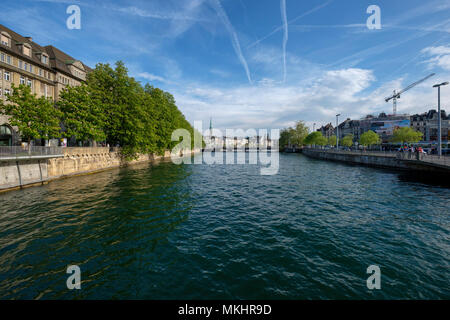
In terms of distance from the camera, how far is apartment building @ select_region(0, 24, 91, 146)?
Result: 1309 inches

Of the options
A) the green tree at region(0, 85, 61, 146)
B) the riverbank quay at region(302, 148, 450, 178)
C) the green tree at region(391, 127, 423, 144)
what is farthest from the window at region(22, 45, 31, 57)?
Result: the green tree at region(391, 127, 423, 144)

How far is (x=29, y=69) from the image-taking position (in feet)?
124

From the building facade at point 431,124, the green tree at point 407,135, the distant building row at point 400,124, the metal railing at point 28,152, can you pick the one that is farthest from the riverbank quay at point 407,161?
the building facade at point 431,124

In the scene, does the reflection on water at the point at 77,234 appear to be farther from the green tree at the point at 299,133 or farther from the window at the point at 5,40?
the green tree at the point at 299,133

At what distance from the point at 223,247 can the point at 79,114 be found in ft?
110

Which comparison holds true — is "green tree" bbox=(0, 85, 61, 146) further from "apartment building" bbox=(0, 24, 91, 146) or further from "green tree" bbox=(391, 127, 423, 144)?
"green tree" bbox=(391, 127, 423, 144)

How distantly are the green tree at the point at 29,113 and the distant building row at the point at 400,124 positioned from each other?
478 feet

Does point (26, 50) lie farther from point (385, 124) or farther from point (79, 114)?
point (385, 124)

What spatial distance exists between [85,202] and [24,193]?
28.2ft

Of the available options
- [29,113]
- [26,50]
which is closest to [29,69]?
[26,50]

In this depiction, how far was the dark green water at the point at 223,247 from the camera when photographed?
6.44 meters

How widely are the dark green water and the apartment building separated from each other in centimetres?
2755
